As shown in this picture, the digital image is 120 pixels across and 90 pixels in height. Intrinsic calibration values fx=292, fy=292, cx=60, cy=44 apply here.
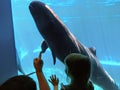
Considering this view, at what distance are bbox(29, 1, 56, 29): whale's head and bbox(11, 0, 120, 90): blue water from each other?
2677 millimetres

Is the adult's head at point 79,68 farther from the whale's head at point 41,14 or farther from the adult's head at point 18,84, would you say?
the whale's head at point 41,14

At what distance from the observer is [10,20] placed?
3.30 metres

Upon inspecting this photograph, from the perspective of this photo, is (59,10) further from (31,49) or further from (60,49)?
(60,49)

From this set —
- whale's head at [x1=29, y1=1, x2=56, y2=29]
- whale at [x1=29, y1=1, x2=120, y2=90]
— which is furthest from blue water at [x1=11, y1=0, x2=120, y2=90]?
whale's head at [x1=29, y1=1, x2=56, y2=29]

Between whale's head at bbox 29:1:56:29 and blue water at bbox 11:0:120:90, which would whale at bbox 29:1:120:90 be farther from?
blue water at bbox 11:0:120:90

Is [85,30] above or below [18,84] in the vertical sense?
below

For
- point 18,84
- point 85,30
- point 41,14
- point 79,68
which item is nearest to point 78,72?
point 79,68

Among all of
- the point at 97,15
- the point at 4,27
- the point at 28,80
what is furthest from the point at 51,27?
the point at 97,15

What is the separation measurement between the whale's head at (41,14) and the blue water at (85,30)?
2.68 m

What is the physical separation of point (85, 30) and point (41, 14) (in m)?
4.92

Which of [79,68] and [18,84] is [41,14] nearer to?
[79,68]

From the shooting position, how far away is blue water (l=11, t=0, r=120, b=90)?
6.51 metres

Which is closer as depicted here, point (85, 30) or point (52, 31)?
point (52, 31)

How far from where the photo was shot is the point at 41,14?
135 inches
